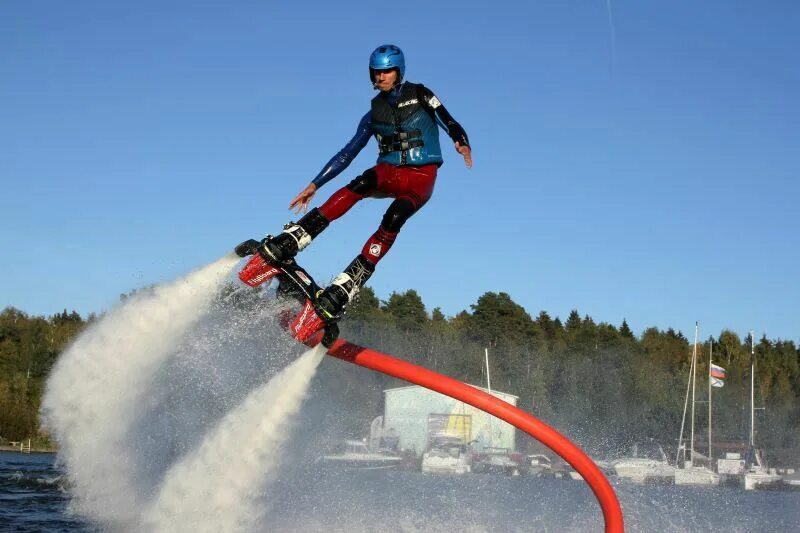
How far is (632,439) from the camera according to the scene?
58688 mm

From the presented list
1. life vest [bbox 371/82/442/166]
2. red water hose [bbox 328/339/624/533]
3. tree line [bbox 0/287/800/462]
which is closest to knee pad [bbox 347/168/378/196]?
life vest [bbox 371/82/442/166]

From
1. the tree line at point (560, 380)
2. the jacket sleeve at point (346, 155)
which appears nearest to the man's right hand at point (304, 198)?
the jacket sleeve at point (346, 155)

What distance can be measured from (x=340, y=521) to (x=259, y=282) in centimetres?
609

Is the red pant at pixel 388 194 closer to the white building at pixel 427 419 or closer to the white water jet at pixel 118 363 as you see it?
the white water jet at pixel 118 363

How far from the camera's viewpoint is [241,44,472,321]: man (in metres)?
9.77

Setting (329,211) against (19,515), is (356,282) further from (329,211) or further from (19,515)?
(19,515)

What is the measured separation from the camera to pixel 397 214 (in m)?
9.77

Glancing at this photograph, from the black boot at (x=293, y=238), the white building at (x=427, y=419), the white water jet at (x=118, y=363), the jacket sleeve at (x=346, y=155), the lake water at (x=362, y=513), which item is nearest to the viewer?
the black boot at (x=293, y=238)

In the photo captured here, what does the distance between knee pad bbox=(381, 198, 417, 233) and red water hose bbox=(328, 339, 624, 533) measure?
1419mm

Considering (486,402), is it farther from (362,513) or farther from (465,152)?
(362,513)

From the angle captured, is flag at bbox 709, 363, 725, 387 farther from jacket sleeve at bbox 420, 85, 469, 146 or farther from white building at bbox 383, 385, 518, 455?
jacket sleeve at bbox 420, 85, 469, 146

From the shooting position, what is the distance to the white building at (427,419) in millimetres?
47188

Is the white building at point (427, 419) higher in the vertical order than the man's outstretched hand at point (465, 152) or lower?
lower

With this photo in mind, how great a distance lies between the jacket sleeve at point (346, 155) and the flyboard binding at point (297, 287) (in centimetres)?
115
